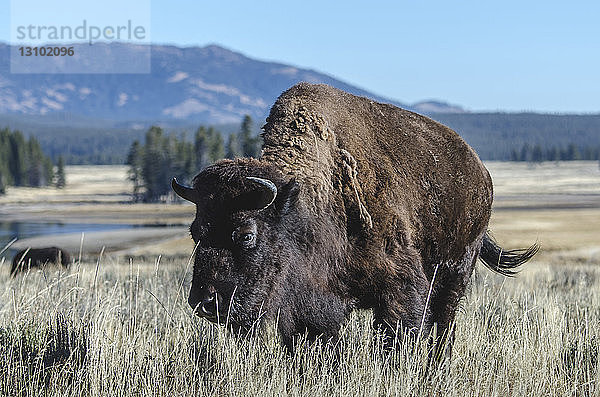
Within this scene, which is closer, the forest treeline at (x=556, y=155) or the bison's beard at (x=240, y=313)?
the bison's beard at (x=240, y=313)

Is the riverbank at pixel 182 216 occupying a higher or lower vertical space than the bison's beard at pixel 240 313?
lower

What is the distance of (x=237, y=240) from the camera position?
5574 mm

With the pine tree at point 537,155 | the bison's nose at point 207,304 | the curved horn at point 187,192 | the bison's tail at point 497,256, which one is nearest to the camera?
the bison's nose at point 207,304

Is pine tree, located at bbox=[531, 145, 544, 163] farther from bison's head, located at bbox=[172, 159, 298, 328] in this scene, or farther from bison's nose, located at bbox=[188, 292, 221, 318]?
bison's nose, located at bbox=[188, 292, 221, 318]

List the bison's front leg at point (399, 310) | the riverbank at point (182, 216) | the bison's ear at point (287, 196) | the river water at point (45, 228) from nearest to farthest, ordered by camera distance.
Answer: the bison's ear at point (287, 196)
the bison's front leg at point (399, 310)
the riverbank at point (182, 216)
the river water at point (45, 228)

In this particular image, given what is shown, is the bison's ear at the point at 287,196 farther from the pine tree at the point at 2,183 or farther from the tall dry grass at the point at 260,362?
the pine tree at the point at 2,183

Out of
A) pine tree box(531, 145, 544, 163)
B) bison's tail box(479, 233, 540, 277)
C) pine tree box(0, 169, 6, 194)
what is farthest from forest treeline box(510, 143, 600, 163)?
bison's tail box(479, 233, 540, 277)

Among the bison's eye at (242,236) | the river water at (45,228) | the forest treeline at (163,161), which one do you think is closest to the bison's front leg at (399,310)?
the bison's eye at (242,236)

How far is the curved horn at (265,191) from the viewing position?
5473mm

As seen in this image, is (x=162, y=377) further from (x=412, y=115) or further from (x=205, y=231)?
(x=412, y=115)

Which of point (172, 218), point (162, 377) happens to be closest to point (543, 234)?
point (172, 218)

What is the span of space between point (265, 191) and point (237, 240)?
1.37 feet

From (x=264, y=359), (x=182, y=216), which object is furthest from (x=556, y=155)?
(x=264, y=359)

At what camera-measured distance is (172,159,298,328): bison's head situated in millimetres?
5438
